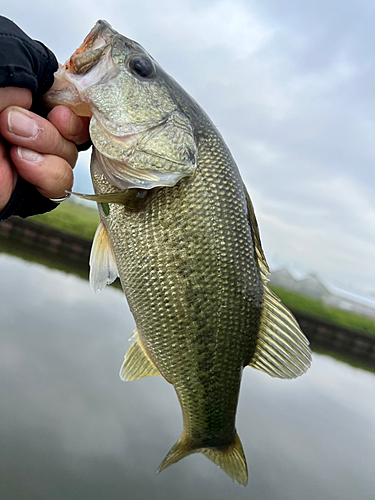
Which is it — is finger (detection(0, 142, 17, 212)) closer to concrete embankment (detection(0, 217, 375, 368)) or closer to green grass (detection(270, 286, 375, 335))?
concrete embankment (detection(0, 217, 375, 368))

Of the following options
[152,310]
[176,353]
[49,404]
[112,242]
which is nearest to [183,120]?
[112,242]

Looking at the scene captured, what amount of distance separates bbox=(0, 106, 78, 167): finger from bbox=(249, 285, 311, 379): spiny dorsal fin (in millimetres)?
1233

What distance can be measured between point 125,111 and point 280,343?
140 cm

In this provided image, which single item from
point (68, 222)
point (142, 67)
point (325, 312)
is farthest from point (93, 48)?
point (325, 312)

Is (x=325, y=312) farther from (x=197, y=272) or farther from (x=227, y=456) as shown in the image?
(x=197, y=272)

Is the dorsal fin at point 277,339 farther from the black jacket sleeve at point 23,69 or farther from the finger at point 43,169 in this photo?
the black jacket sleeve at point 23,69

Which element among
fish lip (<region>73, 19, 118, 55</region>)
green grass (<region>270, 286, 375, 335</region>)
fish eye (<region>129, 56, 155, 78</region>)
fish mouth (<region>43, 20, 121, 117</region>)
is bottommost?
green grass (<region>270, 286, 375, 335</region>)

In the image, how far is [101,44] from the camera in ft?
4.81

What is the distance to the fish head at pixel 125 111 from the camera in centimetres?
141

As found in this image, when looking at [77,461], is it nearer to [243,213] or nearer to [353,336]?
[243,213]

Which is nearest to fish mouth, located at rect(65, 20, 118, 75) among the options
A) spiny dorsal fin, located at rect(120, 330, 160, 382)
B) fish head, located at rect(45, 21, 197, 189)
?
fish head, located at rect(45, 21, 197, 189)

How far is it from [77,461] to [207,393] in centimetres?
624

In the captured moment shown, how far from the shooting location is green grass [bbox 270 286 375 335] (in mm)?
26050

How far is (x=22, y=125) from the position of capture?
129 centimetres
